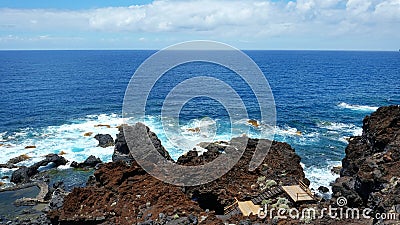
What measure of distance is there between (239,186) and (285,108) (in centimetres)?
5537

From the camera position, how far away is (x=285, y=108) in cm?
8394

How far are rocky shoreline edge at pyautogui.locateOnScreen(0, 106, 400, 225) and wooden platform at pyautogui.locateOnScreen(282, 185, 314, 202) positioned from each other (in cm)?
42

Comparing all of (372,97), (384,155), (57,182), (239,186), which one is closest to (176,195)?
Result: (239,186)

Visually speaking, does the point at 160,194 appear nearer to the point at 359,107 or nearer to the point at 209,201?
the point at 209,201

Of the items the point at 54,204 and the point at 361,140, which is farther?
the point at 361,140

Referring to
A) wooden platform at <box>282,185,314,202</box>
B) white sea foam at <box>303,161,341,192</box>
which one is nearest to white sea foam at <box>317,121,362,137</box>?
white sea foam at <box>303,161,341,192</box>

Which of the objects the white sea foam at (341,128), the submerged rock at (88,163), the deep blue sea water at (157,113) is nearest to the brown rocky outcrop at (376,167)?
the deep blue sea water at (157,113)

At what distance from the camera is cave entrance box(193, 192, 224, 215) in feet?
103

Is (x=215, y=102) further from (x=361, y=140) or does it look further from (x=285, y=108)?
(x=361, y=140)

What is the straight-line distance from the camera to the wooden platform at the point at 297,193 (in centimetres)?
2655

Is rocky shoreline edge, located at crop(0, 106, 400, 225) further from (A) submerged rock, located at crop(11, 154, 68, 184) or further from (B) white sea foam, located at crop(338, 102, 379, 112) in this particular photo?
(B) white sea foam, located at crop(338, 102, 379, 112)

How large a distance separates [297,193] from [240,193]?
16.4 ft

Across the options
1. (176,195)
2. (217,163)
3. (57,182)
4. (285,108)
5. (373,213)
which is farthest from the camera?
(285,108)

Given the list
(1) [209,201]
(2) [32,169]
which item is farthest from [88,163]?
(1) [209,201]
